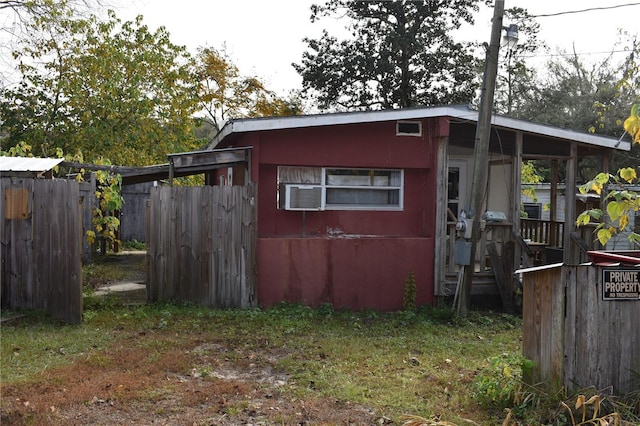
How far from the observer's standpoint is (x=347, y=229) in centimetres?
1068

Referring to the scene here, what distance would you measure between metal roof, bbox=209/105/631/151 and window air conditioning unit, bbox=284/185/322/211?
1.02m

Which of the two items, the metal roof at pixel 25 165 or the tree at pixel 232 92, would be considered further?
the tree at pixel 232 92

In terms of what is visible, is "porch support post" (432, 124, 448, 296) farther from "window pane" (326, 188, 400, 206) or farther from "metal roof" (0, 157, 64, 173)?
"metal roof" (0, 157, 64, 173)

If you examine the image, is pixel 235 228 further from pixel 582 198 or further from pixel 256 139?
pixel 582 198

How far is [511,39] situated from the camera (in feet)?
29.3

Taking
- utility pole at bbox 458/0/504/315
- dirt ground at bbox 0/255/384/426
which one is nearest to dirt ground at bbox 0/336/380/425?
dirt ground at bbox 0/255/384/426

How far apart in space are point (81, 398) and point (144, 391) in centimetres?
55

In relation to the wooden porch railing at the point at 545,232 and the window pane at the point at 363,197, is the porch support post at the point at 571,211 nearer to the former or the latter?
the wooden porch railing at the point at 545,232

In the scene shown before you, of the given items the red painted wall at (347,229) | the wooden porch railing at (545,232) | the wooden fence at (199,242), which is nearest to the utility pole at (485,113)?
the red painted wall at (347,229)

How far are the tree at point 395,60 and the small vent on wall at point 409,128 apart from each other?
16.8 meters

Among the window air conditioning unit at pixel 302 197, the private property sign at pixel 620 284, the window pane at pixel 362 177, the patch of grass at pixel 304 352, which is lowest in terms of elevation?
the patch of grass at pixel 304 352

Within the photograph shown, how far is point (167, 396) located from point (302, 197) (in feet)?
16.8

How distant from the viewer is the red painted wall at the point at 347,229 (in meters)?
10.2

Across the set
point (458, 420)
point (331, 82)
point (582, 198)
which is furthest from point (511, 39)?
point (331, 82)
